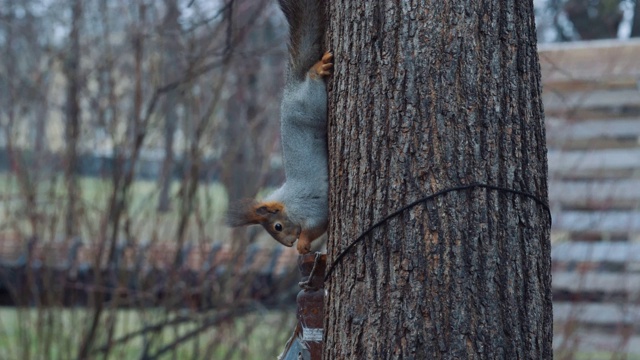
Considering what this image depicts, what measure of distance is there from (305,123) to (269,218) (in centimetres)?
40

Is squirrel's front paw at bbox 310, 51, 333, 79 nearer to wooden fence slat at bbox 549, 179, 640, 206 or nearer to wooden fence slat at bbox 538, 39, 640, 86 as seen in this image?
wooden fence slat at bbox 538, 39, 640, 86

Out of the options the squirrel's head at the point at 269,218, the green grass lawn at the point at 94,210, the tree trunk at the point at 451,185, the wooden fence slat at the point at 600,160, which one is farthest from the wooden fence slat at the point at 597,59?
the tree trunk at the point at 451,185

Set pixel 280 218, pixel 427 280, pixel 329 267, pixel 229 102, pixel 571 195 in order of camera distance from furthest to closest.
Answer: pixel 229 102 → pixel 571 195 → pixel 280 218 → pixel 329 267 → pixel 427 280

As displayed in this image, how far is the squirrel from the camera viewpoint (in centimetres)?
228

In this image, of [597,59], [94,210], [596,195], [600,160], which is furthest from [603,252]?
[94,210]

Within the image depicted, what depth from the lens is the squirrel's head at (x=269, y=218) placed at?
2559 millimetres

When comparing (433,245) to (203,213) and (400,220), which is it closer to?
(400,220)

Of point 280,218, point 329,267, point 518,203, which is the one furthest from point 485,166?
point 280,218

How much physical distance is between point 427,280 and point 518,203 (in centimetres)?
27

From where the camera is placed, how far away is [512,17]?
6.22ft

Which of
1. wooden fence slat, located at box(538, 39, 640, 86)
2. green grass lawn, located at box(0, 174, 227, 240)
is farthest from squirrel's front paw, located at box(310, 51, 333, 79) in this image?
wooden fence slat, located at box(538, 39, 640, 86)

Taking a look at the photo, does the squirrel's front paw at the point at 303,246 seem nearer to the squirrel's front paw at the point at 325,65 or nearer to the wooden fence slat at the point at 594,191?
the squirrel's front paw at the point at 325,65

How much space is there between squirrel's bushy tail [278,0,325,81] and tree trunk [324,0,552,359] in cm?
38

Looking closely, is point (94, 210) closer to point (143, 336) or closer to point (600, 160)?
point (143, 336)
